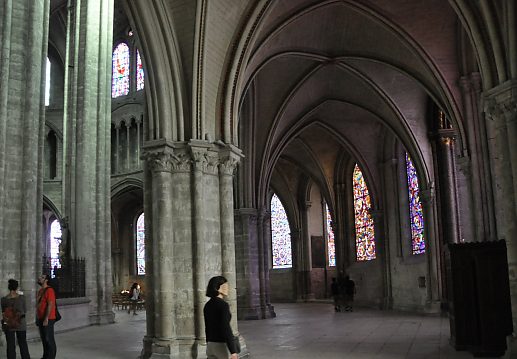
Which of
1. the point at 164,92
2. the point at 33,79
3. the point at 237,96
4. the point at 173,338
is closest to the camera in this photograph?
the point at 173,338

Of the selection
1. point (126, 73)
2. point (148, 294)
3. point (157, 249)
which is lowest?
point (148, 294)

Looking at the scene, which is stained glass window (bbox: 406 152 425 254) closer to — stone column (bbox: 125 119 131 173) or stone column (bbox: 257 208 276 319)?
stone column (bbox: 257 208 276 319)

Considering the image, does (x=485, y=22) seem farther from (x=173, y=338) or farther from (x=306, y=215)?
(x=306, y=215)

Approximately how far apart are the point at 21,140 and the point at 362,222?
745 inches

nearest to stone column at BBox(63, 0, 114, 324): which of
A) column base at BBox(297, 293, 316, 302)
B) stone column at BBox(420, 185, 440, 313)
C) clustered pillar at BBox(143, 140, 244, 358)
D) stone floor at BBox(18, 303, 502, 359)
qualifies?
stone floor at BBox(18, 303, 502, 359)

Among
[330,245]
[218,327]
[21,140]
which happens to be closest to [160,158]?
[21,140]

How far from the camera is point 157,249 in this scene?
10.8 metres

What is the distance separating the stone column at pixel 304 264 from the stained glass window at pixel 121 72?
12.4 metres

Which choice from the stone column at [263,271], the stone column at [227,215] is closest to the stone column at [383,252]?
the stone column at [263,271]

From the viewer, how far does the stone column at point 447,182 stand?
67.6 feet

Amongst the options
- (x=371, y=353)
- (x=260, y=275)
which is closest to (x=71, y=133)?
(x=260, y=275)

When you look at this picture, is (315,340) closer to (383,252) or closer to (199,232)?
(199,232)

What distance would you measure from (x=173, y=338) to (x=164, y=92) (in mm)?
4504

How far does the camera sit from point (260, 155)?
22.5m
